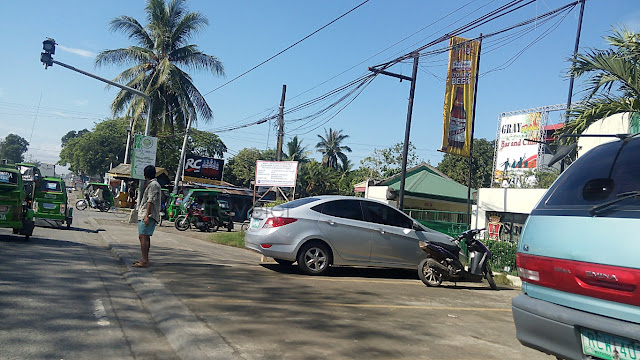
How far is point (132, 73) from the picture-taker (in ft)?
88.0

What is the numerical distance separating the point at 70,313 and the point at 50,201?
36.7ft

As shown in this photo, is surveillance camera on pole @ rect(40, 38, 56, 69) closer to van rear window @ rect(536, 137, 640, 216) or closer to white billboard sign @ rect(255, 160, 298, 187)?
white billboard sign @ rect(255, 160, 298, 187)

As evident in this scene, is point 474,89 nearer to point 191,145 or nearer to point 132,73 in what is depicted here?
point 132,73

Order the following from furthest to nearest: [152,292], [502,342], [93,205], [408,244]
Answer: [93,205], [408,244], [152,292], [502,342]

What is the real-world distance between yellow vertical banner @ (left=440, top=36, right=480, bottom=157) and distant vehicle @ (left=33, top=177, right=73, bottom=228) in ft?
40.5

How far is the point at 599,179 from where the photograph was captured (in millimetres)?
3666

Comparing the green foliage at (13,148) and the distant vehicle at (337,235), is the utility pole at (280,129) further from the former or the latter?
the green foliage at (13,148)

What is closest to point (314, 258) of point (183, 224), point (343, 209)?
point (343, 209)

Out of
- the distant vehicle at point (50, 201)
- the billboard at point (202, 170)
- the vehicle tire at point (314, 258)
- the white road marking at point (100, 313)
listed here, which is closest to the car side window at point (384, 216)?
the vehicle tire at point (314, 258)

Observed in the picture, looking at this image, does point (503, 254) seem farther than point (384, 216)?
Yes

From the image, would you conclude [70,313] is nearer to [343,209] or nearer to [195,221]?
[343,209]

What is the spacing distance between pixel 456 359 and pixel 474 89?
45.9ft

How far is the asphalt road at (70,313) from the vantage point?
4.30 metres

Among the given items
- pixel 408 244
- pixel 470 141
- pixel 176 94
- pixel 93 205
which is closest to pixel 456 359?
pixel 408 244
